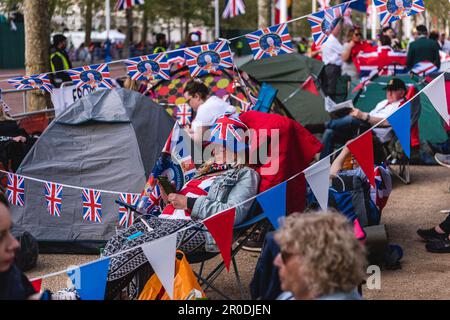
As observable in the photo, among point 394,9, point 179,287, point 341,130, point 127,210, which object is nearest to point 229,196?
point 179,287

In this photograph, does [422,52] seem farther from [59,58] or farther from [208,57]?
[208,57]

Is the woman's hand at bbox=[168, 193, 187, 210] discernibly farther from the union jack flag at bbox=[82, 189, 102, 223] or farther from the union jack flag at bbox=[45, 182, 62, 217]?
the union jack flag at bbox=[45, 182, 62, 217]

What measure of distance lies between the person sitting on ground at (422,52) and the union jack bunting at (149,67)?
6523 mm

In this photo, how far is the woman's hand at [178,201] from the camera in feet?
17.2

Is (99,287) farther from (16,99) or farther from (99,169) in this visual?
(16,99)

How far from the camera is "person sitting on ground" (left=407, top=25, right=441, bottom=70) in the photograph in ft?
44.1

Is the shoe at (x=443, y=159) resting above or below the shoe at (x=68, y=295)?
below

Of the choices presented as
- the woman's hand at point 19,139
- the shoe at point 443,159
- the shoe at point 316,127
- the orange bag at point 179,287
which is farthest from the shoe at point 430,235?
the shoe at point 316,127

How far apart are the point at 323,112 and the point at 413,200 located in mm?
3872

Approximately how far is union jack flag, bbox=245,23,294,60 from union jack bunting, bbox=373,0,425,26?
1.03 metres

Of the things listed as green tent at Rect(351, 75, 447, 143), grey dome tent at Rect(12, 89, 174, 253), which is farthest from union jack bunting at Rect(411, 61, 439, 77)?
grey dome tent at Rect(12, 89, 174, 253)

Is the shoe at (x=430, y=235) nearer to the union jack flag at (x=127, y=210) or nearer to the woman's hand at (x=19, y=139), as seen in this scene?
the union jack flag at (x=127, y=210)

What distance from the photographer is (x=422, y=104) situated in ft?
35.1
